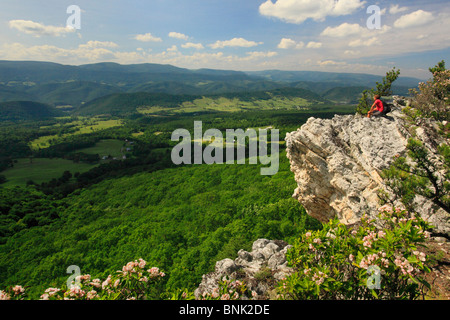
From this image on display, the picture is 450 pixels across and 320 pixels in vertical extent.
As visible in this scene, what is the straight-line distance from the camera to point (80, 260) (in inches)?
1318

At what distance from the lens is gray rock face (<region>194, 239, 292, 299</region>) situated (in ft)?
36.5

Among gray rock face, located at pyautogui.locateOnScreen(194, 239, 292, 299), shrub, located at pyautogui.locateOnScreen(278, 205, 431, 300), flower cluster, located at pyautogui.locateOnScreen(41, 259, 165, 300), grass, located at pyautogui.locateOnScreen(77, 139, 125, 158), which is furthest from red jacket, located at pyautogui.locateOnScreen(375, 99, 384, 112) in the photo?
grass, located at pyautogui.locateOnScreen(77, 139, 125, 158)

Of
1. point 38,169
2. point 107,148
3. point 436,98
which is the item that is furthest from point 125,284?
point 107,148

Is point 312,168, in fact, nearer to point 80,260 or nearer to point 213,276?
point 213,276

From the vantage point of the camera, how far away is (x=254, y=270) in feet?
43.4

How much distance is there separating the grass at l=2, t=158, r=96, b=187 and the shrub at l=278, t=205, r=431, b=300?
126353 millimetres

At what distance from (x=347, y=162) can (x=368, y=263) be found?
37.9 feet

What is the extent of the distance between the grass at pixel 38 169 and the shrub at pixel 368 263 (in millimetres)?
126353

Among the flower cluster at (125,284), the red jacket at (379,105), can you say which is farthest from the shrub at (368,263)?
the red jacket at (379,105)

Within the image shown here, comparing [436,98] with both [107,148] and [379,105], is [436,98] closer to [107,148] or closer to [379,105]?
[379,105]

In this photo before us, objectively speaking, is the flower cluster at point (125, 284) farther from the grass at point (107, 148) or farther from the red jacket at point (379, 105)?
the grass at point (107, 148)

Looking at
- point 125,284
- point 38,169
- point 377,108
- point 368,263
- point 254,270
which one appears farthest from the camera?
point 38,169
